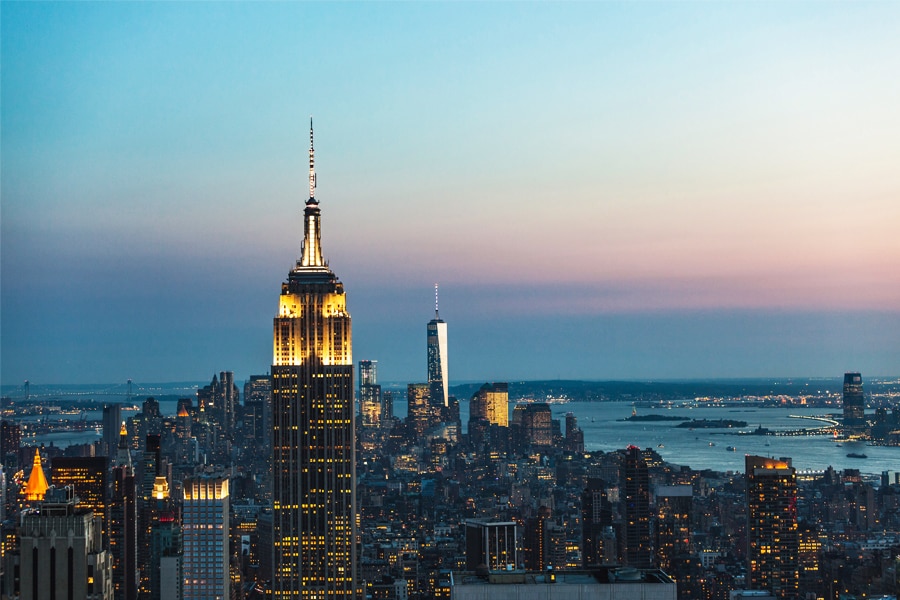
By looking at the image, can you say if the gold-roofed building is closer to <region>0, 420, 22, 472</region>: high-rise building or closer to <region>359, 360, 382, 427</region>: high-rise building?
<region>0, 420, 22, 472</region>: high-rise building

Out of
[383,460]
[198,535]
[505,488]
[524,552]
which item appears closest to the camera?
[198,535]

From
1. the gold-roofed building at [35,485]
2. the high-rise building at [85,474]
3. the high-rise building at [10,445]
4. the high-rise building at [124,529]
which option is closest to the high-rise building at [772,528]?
the high-rise building at [124,529]

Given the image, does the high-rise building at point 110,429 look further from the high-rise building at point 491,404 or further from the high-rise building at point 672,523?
the high-rise building at point 491,404

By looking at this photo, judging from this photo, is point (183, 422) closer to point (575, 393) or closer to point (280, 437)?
point (280, 437)

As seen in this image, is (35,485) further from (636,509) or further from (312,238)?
(636,509)

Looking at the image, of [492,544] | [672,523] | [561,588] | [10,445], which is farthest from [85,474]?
[561,588]

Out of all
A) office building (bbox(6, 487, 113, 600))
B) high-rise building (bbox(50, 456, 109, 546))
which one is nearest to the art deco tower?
high-rise building (bbox(50, 456, 109, 546))

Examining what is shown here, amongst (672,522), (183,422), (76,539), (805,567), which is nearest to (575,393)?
(183,422)
